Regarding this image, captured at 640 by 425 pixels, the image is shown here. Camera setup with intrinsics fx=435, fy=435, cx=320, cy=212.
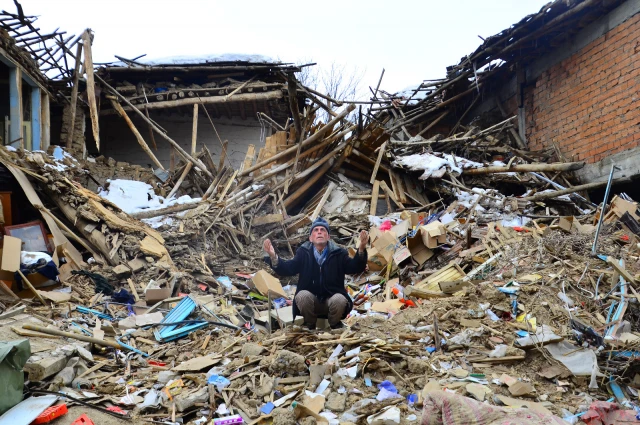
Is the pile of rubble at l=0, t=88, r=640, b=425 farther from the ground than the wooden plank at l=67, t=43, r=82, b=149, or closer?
closer

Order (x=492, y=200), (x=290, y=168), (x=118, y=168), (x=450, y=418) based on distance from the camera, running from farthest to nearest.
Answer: (x=118, y=168) < (x=290, y=168) < (x=492, y=200) < (x=450, y=418)

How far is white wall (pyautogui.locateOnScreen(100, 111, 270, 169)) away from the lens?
12195 mm

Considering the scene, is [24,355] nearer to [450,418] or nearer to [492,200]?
[450,418]

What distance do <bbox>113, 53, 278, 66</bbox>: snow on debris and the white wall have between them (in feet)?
4.71

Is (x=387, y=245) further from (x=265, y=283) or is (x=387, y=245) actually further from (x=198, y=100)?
(x=198, y=100)

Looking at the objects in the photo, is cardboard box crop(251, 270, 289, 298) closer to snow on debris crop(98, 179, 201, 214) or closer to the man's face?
the man's face

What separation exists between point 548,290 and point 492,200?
4.33 metres

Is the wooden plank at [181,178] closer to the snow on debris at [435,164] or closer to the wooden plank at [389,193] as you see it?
the wooden plank at [389,193]

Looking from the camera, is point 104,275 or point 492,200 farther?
point 492,200

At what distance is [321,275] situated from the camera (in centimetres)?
443

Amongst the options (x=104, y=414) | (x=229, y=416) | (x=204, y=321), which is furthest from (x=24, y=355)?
(x=204, y=321)

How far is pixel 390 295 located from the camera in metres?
6.45

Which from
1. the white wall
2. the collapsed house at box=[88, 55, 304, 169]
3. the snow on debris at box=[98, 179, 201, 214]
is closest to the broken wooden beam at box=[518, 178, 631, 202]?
the collapsed house at box=[88, 55, 304, 169]

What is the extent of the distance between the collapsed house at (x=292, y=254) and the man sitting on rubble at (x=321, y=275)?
11.1 inches
